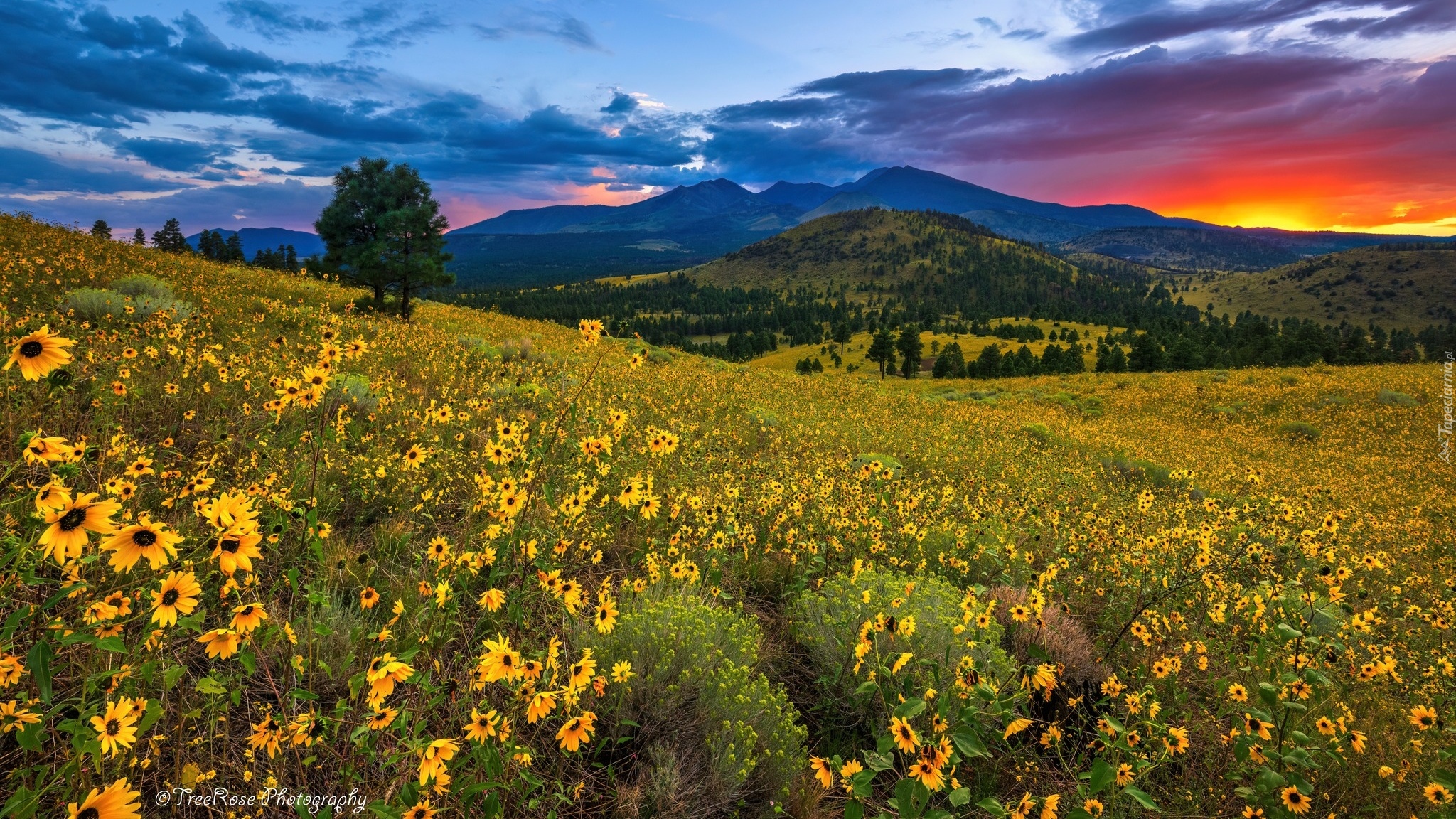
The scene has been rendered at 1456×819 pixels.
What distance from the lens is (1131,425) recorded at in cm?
2047

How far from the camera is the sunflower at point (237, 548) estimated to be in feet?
6.93

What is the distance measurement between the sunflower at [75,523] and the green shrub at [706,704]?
2396 millimetres

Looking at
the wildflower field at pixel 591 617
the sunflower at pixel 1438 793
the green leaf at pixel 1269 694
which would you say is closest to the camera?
the wildflower field at pixel 591 617

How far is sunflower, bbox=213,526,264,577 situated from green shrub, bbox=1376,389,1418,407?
3265 centimetres

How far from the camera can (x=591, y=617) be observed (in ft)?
13.5

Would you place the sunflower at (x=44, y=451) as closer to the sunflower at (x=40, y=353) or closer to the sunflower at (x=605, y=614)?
the sunflower at (x=40, y=353)

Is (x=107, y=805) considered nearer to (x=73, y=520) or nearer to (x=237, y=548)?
(x=237, y=548)

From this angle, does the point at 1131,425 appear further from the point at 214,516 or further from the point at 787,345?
the point at 787,345

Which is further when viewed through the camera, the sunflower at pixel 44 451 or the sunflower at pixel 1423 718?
the sunflower at pixel 1423 718

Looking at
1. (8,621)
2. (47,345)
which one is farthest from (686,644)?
(47,345)

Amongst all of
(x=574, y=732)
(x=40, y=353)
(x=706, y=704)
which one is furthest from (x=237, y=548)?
(x=706, y=704)

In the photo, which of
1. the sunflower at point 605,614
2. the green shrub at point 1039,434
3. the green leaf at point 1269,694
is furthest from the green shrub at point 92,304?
the green shrub at point 1039,434

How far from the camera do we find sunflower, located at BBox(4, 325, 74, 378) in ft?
6.85

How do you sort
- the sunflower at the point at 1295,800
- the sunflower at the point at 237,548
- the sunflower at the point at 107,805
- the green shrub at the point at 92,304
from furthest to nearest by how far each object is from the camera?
1. the green shrub at the point at 92,304
2. the sunflower at the point at 1295,800
3. the sunflower at the point at 237,548
4. the sunflower at the point at 107,805
